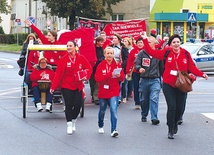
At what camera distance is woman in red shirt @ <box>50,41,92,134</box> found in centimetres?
1184

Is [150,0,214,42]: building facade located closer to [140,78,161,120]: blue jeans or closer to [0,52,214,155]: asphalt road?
[0,52,214,155]: asphalt road

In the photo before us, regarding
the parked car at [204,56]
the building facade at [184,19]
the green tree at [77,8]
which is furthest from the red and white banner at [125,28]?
Result: the green tree at [77,8]

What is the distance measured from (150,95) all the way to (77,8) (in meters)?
45.4

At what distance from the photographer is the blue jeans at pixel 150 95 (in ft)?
43.4

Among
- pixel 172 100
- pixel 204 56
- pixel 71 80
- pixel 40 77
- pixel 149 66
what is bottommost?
pixel 204 56

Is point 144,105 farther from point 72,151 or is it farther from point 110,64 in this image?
point 72,151

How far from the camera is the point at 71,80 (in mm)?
11922

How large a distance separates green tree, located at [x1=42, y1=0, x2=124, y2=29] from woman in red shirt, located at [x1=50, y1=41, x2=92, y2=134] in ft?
146

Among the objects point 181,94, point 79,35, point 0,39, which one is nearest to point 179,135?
point 181,94

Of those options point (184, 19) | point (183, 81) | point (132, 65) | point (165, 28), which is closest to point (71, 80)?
point (183, 81)

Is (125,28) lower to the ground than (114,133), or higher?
higher

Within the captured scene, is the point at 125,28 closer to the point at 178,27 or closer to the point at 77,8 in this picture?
the point at 178,27

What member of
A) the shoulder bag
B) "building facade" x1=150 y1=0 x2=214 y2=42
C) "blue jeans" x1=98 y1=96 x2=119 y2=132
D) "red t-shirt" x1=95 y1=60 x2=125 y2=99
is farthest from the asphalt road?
"building facade" x1=150 y1=0 x2=214 y2=42

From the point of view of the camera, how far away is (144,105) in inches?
533
